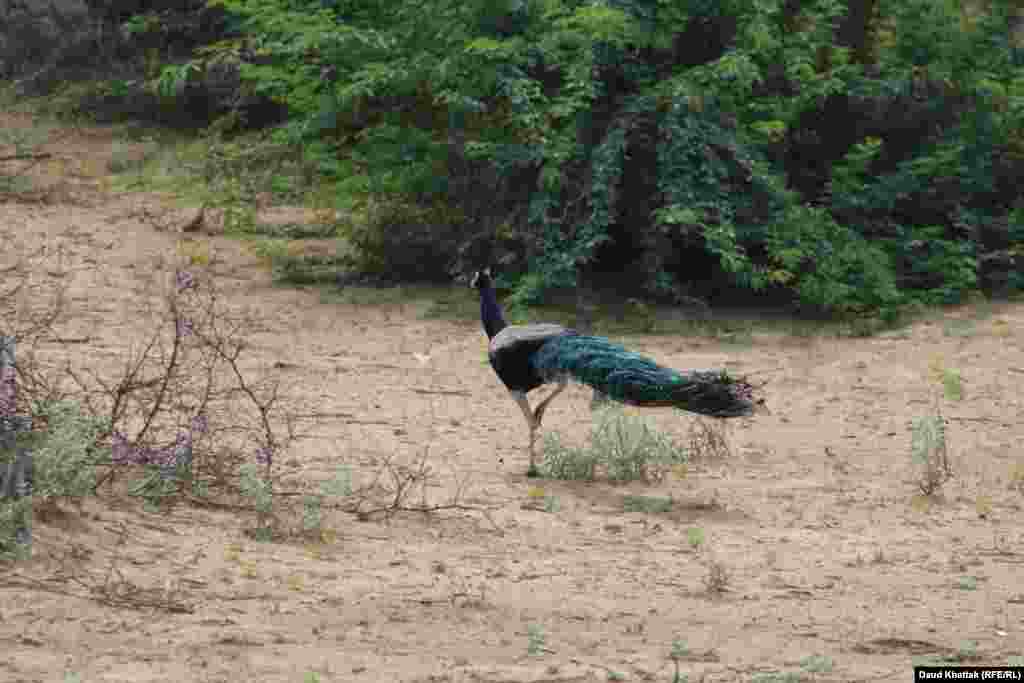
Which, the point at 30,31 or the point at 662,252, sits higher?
the point at 30,31

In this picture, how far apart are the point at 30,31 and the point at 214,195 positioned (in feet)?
13.6

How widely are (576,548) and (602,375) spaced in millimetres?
1315

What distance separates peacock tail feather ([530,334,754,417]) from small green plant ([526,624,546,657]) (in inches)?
87.5

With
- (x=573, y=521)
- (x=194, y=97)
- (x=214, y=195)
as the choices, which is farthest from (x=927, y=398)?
(x=194, y=97)

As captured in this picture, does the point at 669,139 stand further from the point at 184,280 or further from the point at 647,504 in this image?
the point at 184,280

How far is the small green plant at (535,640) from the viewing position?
5292mm

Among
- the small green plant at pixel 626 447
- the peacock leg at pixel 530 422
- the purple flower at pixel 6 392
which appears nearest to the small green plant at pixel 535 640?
the purple flower at pixel 6 392

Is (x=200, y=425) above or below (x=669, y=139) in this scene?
below

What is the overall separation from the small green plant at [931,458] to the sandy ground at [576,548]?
10 cm

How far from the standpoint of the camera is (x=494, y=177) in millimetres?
11664

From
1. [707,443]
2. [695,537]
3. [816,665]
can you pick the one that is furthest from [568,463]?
[816,665]

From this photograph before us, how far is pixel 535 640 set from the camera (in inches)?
211

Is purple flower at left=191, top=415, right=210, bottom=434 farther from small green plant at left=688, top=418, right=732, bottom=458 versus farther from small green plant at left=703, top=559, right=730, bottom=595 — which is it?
small green plant at left=688, top=418, right=732, bottom=458

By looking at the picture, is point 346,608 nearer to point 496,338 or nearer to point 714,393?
point 714,393
